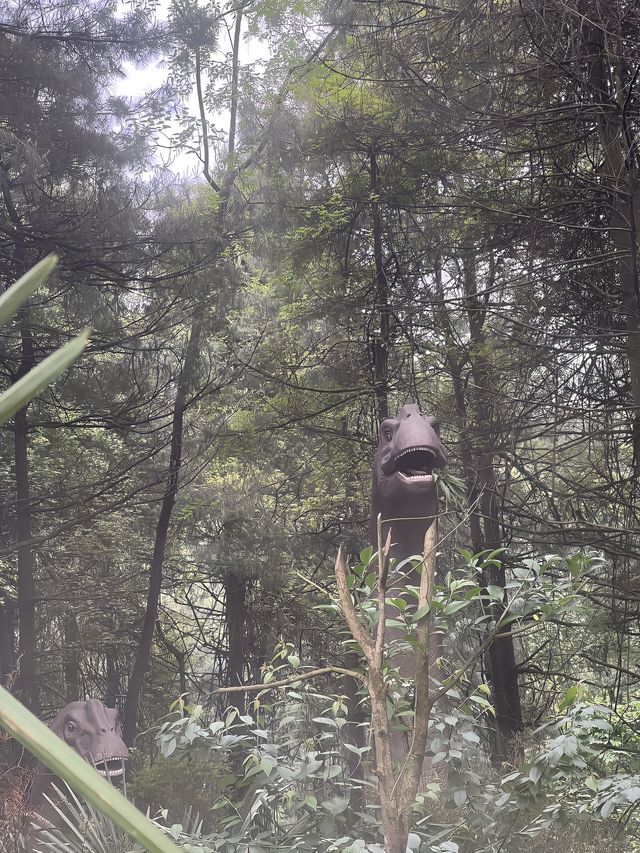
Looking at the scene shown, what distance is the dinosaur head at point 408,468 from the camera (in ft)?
10.8

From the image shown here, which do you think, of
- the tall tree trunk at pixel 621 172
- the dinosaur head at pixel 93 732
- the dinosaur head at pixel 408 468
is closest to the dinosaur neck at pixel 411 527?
the dinosaur head at pixel 408 468

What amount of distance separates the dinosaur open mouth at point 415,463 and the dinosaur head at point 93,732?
83.2 inches

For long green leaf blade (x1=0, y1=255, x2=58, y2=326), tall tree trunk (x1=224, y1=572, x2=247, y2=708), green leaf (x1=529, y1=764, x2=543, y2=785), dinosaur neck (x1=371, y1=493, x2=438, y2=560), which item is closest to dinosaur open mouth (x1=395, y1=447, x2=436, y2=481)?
dinosaur neck (x1=371, y1=493, x2=438, y2=560)

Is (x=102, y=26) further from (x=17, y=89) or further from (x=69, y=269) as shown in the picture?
(x=69, y=269)

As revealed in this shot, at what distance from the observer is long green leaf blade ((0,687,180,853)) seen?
0.60 ft

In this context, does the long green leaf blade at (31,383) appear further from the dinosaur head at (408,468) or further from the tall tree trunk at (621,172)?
the tall tree trunk at (621,172)

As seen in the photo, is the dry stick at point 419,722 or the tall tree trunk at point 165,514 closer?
the dry stick at point 419,722

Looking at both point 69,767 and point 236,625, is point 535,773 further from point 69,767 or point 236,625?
point 236,625

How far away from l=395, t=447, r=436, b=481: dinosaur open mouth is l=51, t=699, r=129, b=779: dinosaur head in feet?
6.93

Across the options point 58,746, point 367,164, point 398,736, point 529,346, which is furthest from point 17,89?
point 58,746

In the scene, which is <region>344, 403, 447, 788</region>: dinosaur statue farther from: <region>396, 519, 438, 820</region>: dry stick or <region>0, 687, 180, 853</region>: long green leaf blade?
<region>0, 687, 180, 853</region>: long green leaf blade

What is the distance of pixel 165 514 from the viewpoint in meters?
7.24

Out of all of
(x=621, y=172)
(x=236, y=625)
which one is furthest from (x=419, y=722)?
(x=236, y=625)

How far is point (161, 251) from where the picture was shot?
6281 mm
